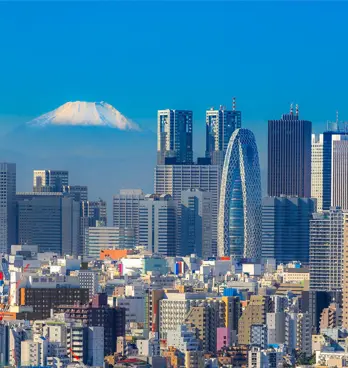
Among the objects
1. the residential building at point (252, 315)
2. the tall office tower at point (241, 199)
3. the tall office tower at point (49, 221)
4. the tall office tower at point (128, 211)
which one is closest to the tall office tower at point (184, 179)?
the tall office tower at point (128, 211)

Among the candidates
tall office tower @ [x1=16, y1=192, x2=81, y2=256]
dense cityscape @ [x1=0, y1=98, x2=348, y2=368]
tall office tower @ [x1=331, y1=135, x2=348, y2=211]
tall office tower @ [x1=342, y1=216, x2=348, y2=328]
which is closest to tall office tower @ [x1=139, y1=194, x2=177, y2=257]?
dense cityscape @ [x1=0, y1=98, x2=348, y2=368]

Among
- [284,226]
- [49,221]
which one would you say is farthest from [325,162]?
[49,221]

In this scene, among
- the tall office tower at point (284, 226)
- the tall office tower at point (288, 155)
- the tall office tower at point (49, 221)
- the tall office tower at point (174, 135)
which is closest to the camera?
the tall office tower at point (284, 226)

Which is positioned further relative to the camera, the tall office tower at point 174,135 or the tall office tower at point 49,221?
the tall office tower at point 174,135

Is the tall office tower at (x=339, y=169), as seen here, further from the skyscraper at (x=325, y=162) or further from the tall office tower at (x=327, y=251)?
the tall office tower at (x=327, y=251)

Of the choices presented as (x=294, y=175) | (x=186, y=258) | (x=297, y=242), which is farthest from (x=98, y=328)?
(x=294, y=175)

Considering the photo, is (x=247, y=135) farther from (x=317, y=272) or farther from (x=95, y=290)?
(x=95, y=290)
